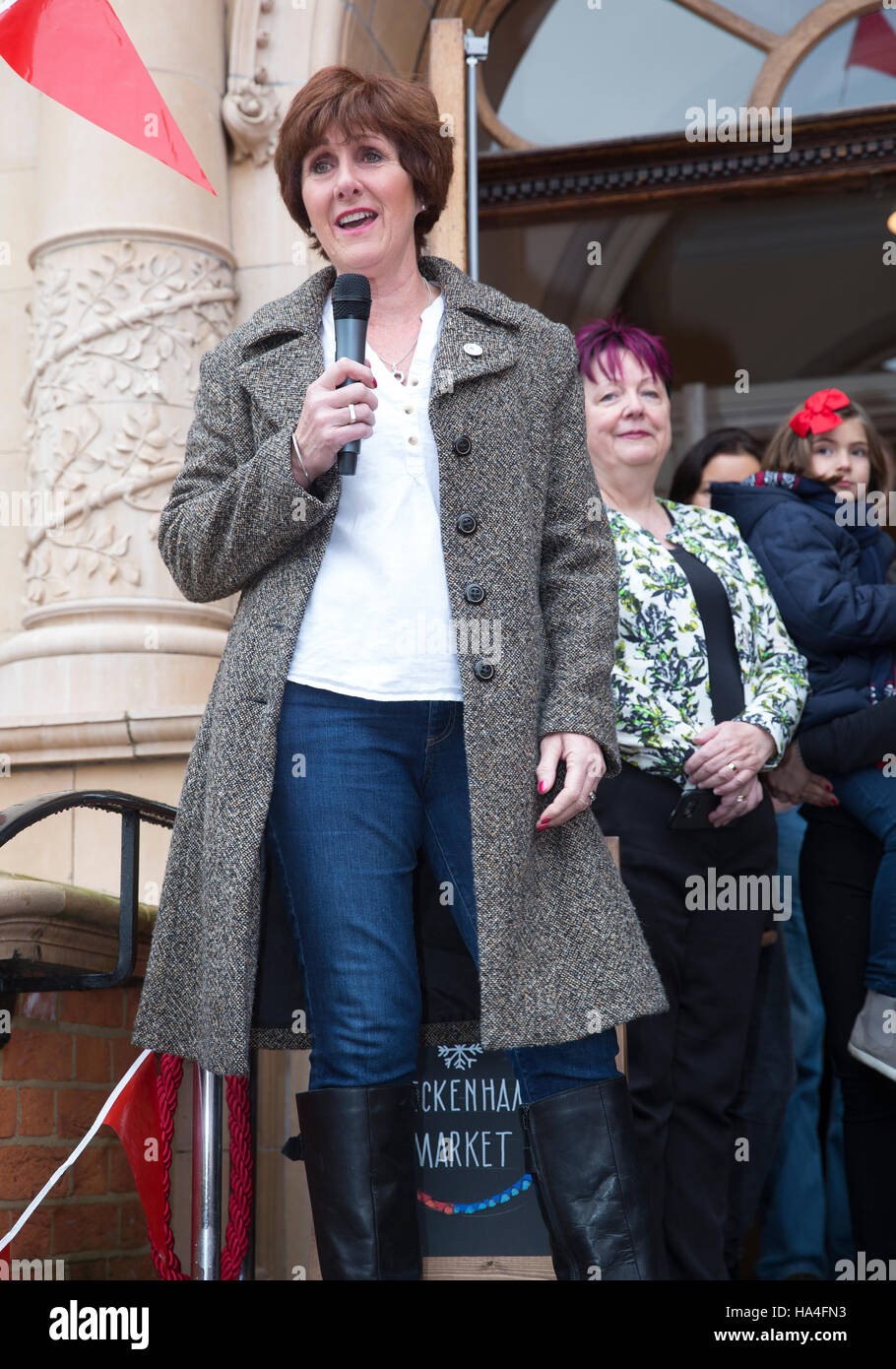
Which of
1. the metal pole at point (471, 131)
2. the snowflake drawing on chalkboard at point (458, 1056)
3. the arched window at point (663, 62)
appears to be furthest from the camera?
the arched window at point (663, 62)

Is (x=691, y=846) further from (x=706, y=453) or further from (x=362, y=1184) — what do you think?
(x=706, y=453)

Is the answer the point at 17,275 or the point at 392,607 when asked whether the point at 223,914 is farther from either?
the point at 17,275

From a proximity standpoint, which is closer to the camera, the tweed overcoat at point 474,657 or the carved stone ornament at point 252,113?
the tweed overcoat at point 474,657

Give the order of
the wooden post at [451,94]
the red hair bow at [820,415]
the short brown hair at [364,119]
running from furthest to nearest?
the wooden post at [451,94] → the red hair bow at [820,415] → the short brown hair at [364,119]

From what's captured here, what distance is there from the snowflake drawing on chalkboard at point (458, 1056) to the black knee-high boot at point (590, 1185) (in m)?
0.65

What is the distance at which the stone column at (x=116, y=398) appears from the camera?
3.88m

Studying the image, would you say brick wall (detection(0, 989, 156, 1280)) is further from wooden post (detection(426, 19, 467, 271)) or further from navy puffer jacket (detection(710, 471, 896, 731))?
wooden post (detection(426, 19, 467, 271))

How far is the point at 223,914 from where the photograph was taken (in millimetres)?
2002

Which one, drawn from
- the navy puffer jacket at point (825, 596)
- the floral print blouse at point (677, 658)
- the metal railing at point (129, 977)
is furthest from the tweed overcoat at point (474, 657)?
the navy puffer jacket at point (825, 596)

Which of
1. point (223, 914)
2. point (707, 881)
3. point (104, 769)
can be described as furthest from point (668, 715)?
point (104, 769)

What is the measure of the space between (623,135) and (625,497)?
7.30 feet

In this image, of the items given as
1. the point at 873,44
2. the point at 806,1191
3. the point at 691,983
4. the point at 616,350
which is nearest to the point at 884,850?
the point at 691,983

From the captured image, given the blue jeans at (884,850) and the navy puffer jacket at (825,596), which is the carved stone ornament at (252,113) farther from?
the blue jeans at (884,850)

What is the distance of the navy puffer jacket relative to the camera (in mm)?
3057
